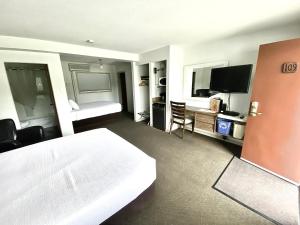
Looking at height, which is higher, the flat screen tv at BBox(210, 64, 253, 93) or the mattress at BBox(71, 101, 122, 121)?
the flat screen tv at BBox(210, 64, 253, 93)

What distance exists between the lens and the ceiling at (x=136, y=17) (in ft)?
4.99

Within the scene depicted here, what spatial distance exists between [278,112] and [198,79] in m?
1.87

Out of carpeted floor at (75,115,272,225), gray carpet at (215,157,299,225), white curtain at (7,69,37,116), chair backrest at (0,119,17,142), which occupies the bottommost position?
gray carpet at (215,157,299,225)

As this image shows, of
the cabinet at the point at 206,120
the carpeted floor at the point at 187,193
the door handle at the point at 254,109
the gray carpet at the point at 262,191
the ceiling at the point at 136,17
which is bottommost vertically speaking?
the gray carpet at the point at 262,191

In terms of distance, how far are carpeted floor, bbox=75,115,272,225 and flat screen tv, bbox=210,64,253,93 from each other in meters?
1.21

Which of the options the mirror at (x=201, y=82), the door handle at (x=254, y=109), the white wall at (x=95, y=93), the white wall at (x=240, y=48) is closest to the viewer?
the door handle at (x=254, y=109)

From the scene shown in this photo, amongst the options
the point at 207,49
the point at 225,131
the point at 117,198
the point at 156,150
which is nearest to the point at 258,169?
the point at 225,131

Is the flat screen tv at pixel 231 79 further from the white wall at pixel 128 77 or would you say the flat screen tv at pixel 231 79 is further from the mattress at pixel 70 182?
the white wall at pixel 128 77

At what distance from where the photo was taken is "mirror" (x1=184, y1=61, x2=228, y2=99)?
3.22 meters

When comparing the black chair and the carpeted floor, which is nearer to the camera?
the carpeted floor

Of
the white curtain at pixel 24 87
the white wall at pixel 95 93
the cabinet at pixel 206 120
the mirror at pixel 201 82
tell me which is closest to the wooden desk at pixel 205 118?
the cabinet at pixel 206 120

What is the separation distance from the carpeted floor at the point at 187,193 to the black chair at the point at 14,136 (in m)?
1.99

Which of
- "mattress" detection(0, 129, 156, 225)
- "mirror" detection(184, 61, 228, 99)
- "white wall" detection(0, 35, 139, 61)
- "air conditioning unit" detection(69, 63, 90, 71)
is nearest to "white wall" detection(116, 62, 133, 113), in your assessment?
"air conditioning unit" detection(69, 63, 90, 71)

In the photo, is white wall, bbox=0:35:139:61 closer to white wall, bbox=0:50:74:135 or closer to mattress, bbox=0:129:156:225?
white wall, bbox=0:50:74:135
